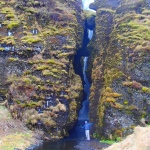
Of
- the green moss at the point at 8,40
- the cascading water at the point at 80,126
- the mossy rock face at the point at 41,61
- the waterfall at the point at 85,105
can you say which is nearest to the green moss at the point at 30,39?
the mossy rock face at the point at 41,61

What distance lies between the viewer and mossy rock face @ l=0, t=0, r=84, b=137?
35.7m

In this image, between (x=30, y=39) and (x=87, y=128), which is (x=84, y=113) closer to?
(x=87, y=128)

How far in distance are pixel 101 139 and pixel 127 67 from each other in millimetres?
11162

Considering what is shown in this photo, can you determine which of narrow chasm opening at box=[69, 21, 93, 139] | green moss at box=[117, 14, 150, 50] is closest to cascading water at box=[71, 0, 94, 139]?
narrow chasm opening at box=[69, 21, 93, 139]

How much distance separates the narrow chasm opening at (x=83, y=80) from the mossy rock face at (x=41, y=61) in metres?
2.21

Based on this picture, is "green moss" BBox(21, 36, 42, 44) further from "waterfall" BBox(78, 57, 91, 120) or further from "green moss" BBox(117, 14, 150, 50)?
"green moss" BBox(117, 14, 150, 50)

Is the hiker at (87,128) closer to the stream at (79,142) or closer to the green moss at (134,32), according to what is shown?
the stream at (79,142)

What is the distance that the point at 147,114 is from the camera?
3328 cm

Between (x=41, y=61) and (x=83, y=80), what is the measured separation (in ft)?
35.2

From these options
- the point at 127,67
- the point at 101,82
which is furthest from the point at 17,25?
the point at 127,67

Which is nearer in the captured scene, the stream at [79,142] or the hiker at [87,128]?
the stream at [79,142]

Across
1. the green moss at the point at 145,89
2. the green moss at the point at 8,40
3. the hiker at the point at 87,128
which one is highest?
the green moss at the point at 8,40

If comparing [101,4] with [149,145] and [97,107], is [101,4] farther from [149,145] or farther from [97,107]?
[149,145]

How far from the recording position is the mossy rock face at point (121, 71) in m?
33.7
